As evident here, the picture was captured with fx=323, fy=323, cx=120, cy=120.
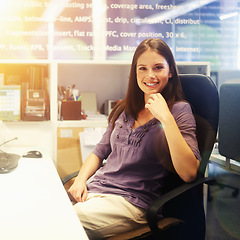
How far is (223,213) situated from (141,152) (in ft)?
6.28

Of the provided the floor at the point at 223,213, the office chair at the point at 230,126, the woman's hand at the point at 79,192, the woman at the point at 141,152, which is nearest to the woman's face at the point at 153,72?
the woman at the point at 141,152

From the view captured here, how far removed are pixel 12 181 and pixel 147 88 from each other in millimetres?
715

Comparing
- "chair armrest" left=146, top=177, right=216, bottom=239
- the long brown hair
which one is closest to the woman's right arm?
the long brown hair

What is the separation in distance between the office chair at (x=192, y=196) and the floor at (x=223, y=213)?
1.16 meters

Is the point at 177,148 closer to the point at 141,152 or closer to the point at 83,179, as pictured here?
the point at 141,152

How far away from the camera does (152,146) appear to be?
4.57ft

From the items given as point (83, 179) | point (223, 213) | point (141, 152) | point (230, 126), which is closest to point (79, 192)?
point (83, 179)

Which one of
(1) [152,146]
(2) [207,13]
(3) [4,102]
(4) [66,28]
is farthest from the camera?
(2) [207,13]

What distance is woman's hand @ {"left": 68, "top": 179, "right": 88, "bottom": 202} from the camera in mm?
1386

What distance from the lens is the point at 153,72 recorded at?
1.49 m

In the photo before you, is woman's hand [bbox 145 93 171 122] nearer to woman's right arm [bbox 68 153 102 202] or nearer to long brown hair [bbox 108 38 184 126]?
long brown hair [bbox 108 38 184 126]

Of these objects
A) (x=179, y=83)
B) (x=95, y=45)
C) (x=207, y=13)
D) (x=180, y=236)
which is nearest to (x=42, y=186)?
(x=180, y=236)

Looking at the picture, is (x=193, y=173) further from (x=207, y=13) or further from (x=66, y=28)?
(x=207, y=13)

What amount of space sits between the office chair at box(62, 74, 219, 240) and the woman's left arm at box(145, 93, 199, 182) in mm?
52
